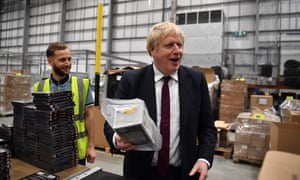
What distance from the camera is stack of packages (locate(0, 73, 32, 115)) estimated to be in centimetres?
646

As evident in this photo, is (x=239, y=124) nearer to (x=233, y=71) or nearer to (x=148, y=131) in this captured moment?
(x=148, y=131)

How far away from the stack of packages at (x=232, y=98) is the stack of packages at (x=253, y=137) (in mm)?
1793

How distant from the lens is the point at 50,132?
105cm

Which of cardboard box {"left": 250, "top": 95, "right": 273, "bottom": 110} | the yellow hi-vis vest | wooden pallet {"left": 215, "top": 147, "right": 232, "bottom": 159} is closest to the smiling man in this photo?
the yellow hi-vis vest

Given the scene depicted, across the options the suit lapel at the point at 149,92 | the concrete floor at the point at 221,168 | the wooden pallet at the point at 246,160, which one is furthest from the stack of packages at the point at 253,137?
the suit lapel at the point at 149,92

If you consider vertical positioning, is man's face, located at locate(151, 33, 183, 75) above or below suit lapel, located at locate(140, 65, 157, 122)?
above

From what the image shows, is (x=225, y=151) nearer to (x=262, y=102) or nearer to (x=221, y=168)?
(x=221, y=168)

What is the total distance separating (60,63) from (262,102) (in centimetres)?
461

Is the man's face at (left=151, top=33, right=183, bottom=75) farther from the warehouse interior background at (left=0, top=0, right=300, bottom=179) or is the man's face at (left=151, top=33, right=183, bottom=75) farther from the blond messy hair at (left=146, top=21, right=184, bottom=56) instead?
the warehouse interior background at (left=0, top=0, right=300, bottom=179)

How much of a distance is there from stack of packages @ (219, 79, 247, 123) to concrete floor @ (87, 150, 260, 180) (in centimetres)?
182

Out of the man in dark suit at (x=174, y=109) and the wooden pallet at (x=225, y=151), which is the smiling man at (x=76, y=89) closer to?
the man in dark suit at (x=174, y=109)

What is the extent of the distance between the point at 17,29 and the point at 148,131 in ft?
55.2

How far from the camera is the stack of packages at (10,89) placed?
6.46 meters

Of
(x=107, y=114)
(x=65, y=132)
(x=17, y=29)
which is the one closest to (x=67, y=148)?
(x=65, y=132)
